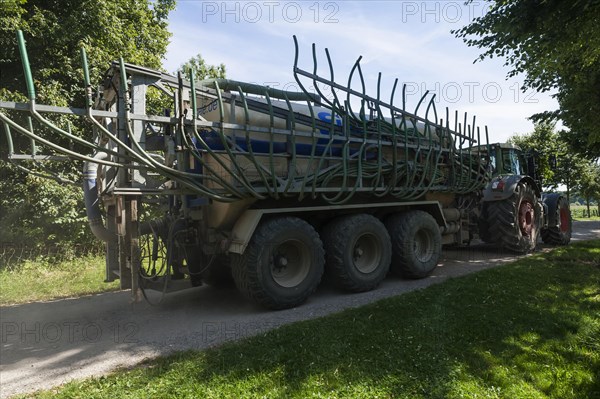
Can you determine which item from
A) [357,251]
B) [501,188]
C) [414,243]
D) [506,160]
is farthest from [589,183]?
[357,251]

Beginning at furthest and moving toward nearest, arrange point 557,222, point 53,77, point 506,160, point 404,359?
1. point 557,222
2. point 53,77
3. point 506,160
4. point 404,359

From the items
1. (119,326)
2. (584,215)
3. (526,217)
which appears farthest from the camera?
(584,215)

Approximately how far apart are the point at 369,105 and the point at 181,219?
327 centimetres

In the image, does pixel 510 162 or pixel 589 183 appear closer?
pixel 510 162

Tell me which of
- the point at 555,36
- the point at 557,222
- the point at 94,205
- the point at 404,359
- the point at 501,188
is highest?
the point at 555,36

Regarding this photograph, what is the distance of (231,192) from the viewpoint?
4.59 metres

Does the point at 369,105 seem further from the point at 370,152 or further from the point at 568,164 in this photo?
the point at 568,164

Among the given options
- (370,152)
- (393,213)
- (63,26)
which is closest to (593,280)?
(393,213)

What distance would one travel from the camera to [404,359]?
10.6ft

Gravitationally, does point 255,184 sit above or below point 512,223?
above

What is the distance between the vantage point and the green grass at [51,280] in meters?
6.50

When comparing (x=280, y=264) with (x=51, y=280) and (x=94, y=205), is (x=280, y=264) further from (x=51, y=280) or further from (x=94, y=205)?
(x=51, y=280)

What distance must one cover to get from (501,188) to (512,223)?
2.54 ft

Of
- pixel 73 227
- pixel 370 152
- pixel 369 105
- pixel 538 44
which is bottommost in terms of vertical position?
pixel 73 227
